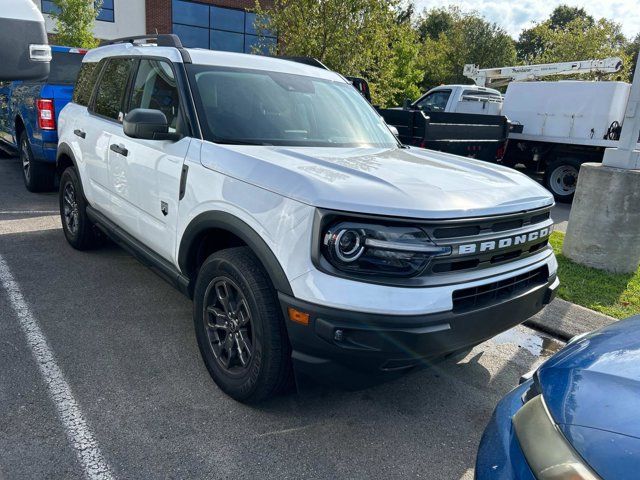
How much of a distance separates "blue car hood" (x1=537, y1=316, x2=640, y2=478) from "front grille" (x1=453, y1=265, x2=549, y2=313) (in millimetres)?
567

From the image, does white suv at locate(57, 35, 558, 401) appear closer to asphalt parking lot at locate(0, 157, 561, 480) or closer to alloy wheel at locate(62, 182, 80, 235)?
asphalt parking lot at locate(0, 157, 561, 480)

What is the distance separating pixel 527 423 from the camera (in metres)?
1.62

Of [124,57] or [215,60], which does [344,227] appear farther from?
[124,57]

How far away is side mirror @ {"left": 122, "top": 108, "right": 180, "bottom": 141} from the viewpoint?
309cm

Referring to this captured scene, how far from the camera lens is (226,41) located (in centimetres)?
2502

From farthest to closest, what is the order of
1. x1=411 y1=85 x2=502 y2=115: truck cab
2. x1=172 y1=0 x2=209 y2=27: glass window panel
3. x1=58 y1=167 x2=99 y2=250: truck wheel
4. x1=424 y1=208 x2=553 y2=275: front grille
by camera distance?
x1=172 y1=0 x2=209 y2=27: glass window panel
x1=411 y1=85 x2=502 y2=115: truck cab
x1=58 y1=167 x2=99 y2=250: truck wheel
x1=424 y1=208 x2=553 y2=275: front grille

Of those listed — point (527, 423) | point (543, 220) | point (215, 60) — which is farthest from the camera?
point (215, 60)

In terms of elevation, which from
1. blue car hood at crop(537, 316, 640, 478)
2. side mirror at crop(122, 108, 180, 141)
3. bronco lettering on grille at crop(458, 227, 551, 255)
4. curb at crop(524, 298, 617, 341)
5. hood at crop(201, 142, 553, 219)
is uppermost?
side mirror at crop(122, 108, 180, 141)

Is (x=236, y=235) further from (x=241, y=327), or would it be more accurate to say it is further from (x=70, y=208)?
(x=70, y=208)

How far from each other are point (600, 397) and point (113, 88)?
4.28m

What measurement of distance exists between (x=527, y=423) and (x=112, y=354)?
2663 millimetres

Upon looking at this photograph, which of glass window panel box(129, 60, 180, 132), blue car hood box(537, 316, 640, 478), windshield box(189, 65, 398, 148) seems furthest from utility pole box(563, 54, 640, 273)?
glass window panel box(129, 60, 180, 132)

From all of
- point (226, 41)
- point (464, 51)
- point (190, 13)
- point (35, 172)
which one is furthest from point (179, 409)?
point (464, 51)

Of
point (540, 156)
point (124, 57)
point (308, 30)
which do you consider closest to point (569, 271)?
point (124, 57)
